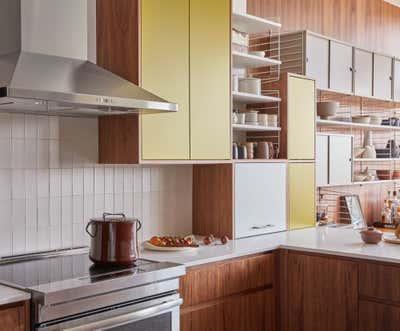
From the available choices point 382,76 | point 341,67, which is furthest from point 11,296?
point 382,76

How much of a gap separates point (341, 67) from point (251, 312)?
2.27m

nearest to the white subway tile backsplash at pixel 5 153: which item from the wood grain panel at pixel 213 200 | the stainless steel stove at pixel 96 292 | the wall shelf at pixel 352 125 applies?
the stainless steel stove at pixel 96 292

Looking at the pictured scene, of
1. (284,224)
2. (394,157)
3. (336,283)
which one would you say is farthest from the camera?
(394,157)

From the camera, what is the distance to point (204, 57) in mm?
3123

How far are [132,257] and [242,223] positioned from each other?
3.43 feet

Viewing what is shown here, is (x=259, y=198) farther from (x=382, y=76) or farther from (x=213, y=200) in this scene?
(x=382, y=76)

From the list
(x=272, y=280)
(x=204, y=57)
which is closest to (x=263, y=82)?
(x=204, y=57)

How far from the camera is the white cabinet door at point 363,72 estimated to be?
465cm

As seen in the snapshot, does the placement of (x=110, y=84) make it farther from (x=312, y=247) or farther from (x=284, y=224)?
(x=284, y=224)

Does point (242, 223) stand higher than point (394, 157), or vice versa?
point (394, 157)

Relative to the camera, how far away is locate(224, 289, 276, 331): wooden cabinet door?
9.52 ft

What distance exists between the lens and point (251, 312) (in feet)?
9.91

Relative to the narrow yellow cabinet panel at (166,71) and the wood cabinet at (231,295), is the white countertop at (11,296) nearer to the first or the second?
the wood cabinet at (231,295)

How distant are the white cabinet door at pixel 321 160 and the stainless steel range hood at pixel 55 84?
1.83 metres
